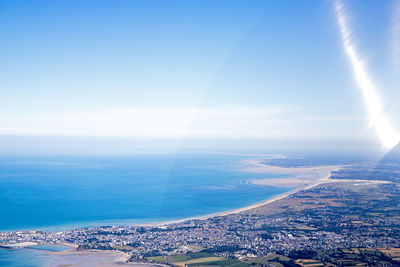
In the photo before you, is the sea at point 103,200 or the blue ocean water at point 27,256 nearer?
the blue ocean water at point 27,256

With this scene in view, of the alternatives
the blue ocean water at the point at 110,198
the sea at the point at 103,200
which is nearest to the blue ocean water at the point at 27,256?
the sea at the point at 103,200

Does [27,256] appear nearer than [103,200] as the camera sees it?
Yes

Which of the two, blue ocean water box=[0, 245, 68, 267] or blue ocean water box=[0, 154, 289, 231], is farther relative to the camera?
blue ocean water box=[0, 154, 289, 231]

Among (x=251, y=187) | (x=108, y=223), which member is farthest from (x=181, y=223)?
(x=251, y=187)

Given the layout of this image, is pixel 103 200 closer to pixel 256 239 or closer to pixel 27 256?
pixel 27 256

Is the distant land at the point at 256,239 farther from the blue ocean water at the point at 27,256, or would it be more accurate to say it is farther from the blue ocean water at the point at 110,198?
the blue ocean water at the point at 110,198

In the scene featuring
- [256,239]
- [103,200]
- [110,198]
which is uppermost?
[110,198]

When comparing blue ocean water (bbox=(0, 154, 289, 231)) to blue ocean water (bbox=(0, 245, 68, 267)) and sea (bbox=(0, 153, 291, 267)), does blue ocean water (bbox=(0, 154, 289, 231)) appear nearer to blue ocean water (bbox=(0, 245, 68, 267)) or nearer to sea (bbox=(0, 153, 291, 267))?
sea (bbox=(0, 153, 291, 267))

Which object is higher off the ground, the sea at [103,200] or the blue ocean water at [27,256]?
the sea at [103,200]

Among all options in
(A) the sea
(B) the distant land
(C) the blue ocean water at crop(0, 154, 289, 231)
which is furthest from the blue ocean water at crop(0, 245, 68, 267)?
(C) the blue ocean water at crop(0, 154, 289, 231)

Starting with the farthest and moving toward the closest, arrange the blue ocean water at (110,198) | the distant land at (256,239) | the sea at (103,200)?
the blue ocean water at (110,198)
the sea at (103,200)
the distant land at (256,239)

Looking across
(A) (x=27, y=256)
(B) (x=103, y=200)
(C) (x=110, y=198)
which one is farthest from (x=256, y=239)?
(C) (x=110, y=198)
